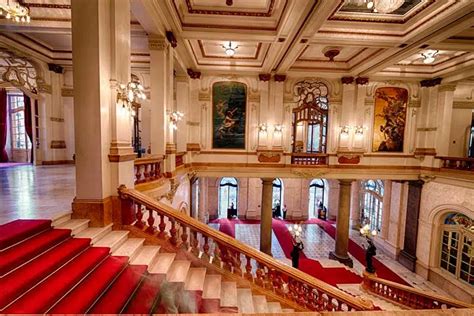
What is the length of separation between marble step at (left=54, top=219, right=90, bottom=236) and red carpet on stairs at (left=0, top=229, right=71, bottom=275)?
0.10 meters

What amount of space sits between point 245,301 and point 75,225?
2.79 m

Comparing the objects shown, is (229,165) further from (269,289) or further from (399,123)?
(399,123)

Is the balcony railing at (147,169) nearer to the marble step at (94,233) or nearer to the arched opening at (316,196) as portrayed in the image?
the marble step at (94,233)

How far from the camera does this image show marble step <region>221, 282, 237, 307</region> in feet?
11.3

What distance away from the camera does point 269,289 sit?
395 centimetres

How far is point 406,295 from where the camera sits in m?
6.77

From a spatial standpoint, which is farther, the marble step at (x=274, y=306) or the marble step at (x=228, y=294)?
the marble step at (x=274, y=306)

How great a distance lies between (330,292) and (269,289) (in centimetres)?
98

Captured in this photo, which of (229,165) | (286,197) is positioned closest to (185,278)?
(229,165)

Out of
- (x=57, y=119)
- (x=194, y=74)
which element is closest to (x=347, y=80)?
(x=194, y=74)

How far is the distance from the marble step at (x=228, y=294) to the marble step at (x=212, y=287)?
119mm

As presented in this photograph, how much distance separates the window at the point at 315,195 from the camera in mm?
17703

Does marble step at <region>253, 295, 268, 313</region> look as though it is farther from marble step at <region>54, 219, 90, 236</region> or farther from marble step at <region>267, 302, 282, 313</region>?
marble step at <region>54, 219, 90, 236</region>

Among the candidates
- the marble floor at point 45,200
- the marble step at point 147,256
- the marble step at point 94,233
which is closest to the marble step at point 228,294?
the marble step at point 147,256
